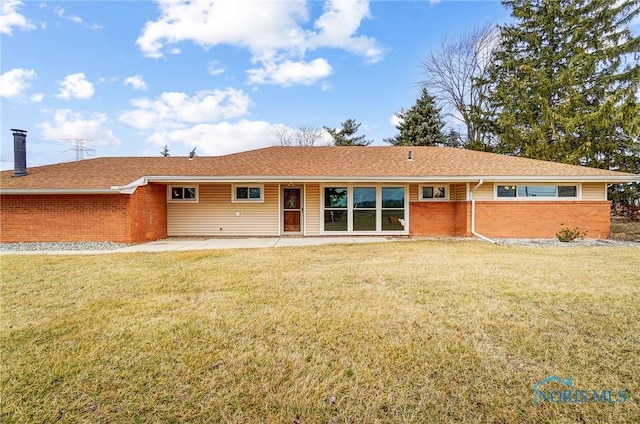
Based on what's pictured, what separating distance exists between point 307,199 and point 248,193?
7.61 ft

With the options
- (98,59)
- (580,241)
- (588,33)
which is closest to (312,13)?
(98,59)

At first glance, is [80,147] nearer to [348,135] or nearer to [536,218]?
[348,135]

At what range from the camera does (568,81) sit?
61.1 feet

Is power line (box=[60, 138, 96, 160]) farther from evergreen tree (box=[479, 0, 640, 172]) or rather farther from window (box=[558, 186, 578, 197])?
evergreen tree (box=[479, 0, 640, 172])

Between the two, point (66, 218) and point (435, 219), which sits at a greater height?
point (66, 218)

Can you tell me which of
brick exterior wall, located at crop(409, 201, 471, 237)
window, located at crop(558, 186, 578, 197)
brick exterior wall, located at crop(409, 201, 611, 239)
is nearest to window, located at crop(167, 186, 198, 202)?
brick exterior wall, located at crop(409, 201, 471, 237)

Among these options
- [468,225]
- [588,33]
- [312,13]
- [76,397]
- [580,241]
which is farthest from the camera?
[588,33]

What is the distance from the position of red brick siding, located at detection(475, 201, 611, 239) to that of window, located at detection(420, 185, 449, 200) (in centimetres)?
134

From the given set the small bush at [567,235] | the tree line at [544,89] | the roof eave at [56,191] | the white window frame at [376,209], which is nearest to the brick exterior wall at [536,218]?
the small bush at [567,235]

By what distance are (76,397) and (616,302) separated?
20.0 ft

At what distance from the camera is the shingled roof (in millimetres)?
10523

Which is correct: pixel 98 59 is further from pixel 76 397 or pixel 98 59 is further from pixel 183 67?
pixel 76 397

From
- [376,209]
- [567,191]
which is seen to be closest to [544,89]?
[567,191]

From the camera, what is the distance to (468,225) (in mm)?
11570
